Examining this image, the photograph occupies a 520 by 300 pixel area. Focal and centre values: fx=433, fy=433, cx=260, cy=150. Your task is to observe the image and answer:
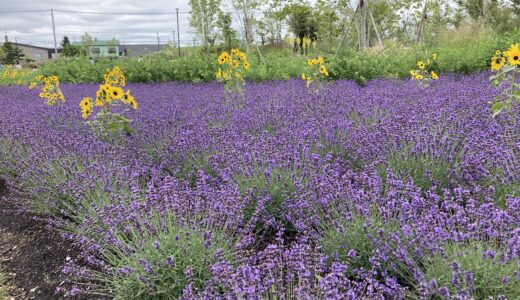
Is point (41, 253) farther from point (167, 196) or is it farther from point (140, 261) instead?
point (140, 261)

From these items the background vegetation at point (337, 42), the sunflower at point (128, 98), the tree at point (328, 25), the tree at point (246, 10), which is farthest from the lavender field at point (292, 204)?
the tree at point (328, 25)

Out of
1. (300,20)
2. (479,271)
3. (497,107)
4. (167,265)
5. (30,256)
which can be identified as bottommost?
(30,256)

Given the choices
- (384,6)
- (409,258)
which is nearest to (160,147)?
(409,258)

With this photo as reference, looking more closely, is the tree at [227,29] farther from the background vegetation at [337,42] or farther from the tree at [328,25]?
the tree at [328,25]

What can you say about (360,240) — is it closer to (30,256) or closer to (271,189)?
(271,189)

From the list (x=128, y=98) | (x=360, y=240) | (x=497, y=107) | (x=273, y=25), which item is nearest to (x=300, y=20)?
(x=273, y=25)

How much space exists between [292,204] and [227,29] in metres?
24.6

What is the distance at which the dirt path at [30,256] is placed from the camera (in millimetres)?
2615

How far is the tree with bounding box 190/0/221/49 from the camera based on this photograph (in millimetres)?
25781

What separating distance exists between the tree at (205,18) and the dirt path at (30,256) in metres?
22.9

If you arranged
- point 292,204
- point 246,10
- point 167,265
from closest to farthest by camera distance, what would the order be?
1. point 167,265
2. point 292,204
3. point 246,10

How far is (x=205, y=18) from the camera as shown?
2644cm

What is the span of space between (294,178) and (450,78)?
6.33 meters

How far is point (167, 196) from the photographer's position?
247 centimetres
